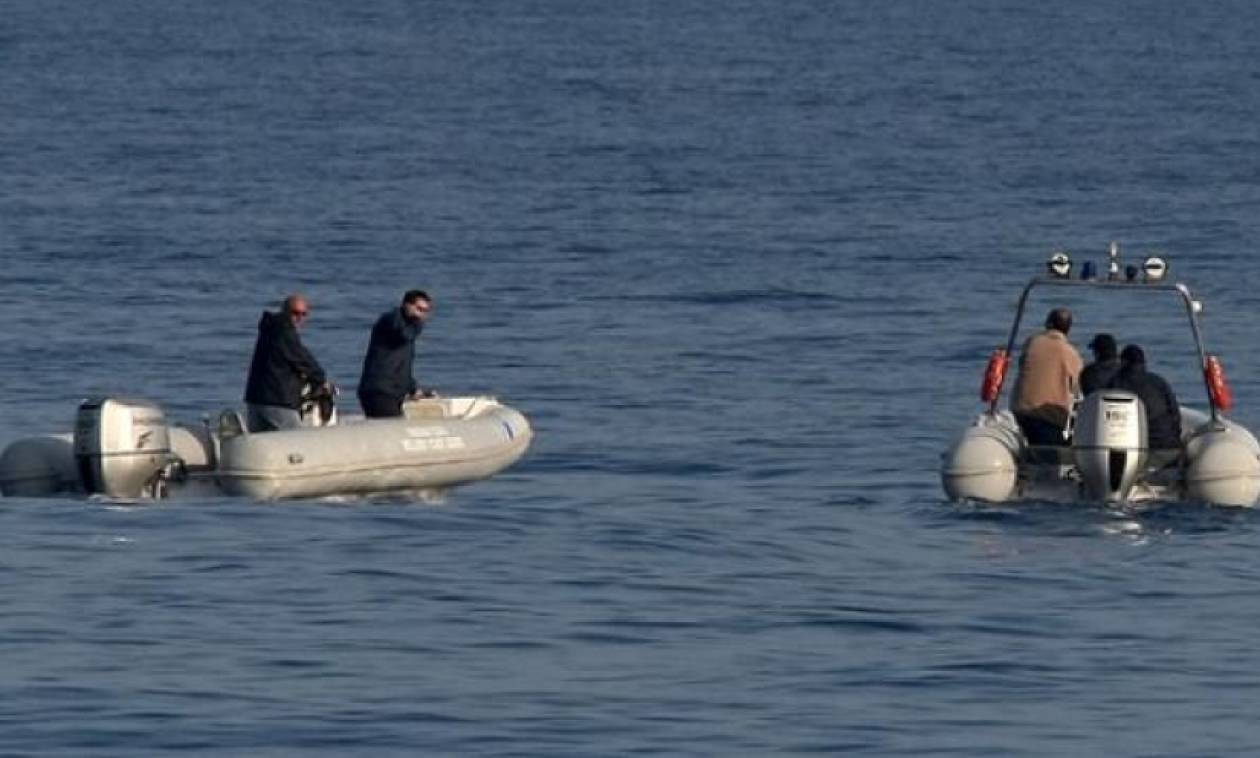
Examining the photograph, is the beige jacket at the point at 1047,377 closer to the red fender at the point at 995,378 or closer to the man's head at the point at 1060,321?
the man's head at the point at 1060,321

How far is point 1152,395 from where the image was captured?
26.0 m

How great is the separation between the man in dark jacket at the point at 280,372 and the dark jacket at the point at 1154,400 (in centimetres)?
541

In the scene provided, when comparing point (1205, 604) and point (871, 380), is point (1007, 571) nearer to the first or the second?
point (1205, 604)

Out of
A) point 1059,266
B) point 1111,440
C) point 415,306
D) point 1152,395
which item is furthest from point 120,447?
point 1152,395

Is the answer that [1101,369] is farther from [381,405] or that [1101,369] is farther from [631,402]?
[631,402]

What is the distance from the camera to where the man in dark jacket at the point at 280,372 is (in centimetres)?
2614

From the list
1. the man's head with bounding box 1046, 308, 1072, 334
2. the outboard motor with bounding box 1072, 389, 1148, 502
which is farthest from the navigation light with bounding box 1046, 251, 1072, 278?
the outboard motor with bounding box 1072, 389, 1148, 502

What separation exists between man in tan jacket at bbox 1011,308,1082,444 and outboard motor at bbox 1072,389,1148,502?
0.59 meters

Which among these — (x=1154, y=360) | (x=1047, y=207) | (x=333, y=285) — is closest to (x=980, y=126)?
(x=1047, y=207)

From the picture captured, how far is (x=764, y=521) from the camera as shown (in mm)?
26797

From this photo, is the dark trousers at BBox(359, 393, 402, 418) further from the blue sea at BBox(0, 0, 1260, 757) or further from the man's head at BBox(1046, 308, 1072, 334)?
the man's head at BBox(1046, 308, 1072, 334)

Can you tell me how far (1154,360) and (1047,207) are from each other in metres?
19.5

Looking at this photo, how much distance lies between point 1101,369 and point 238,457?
5793mm

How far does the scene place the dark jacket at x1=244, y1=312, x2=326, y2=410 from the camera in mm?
26125
